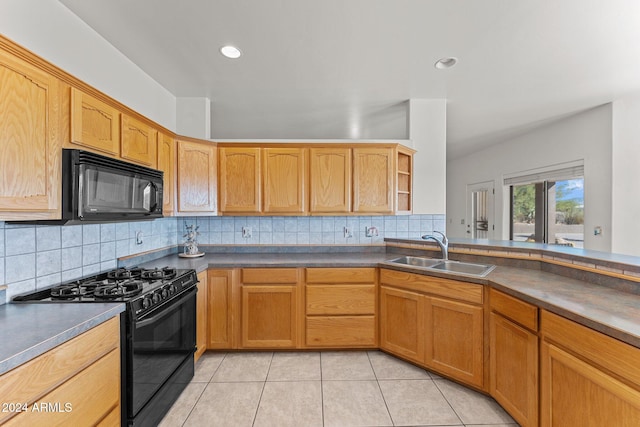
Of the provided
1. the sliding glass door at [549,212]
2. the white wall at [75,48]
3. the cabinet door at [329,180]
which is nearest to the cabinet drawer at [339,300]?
the cabinet door at [329,180]

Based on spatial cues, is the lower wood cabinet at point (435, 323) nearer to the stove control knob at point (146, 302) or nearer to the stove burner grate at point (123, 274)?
the stove control knob at point (146, 302)

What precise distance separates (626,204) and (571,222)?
82cm

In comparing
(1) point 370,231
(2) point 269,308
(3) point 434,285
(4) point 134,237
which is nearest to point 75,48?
(4) point 134,237

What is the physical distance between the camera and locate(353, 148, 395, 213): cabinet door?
2.87m

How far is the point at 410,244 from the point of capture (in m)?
2.92

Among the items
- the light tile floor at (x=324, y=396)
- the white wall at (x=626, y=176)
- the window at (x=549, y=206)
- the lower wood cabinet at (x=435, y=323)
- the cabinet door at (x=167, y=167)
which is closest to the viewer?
the light tile floor at (x=324, y=396)

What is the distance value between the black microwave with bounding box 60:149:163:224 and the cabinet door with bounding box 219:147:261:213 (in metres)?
0.81

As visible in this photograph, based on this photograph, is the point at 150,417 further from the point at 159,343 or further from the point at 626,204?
the point at 626,204

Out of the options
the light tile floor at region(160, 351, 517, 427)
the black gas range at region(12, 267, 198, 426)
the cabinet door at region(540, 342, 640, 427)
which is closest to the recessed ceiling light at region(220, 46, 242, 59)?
the black gas range at region(12, 267, 198, 426)

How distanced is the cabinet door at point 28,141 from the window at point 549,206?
5.26 metres

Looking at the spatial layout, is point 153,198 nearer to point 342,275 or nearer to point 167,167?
point 167,167

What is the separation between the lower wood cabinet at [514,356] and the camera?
4.93 ft

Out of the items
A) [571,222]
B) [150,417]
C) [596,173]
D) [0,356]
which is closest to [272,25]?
[0,356]

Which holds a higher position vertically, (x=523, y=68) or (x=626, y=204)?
(x=523, y=68)
